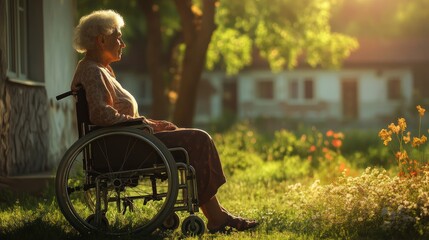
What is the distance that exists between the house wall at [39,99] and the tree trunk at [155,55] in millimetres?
10636

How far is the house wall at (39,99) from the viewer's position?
920 centimetres

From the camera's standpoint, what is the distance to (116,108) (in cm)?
631

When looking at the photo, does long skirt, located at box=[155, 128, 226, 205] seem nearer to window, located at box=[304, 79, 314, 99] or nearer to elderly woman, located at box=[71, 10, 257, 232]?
elderly woman, located at box=[71, 10, 257, 232]

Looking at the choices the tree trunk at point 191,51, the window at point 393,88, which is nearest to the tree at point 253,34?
the tree trunk at point 191,51

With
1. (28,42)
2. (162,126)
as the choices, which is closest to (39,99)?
(28,42)

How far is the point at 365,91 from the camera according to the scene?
43.3m

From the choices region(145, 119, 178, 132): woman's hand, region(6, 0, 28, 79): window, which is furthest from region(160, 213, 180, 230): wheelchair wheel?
region(6, 0, 28, 79): window

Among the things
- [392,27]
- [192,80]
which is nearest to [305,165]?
[192,80]

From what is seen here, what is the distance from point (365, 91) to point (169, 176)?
3816cm

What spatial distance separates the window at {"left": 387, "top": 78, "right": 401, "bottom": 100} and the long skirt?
1494 inches

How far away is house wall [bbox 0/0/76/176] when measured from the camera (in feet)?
30.2

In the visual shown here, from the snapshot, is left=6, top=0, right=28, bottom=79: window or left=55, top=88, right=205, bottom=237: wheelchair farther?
left=6, top=0, right=28, bottom=79: window

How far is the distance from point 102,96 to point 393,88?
38.4 metres

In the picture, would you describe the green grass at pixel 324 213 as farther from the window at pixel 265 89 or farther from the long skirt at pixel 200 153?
the window at pixel 265 89
